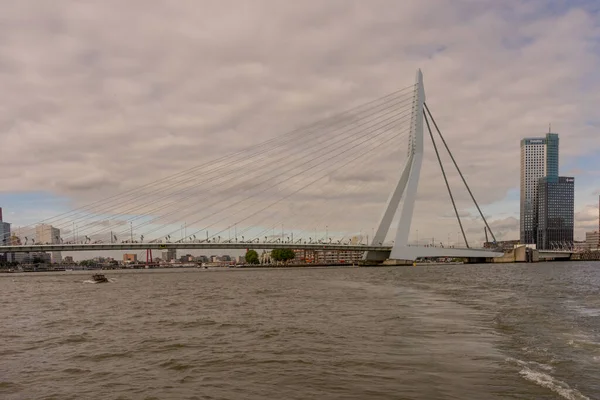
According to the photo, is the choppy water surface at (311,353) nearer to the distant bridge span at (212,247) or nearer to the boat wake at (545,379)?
the boat wake at (545,379)

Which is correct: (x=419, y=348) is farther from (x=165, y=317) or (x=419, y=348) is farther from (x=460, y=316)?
→ (x=165, y=317)

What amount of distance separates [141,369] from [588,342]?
11224 millimetres

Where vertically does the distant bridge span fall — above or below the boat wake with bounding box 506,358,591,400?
below

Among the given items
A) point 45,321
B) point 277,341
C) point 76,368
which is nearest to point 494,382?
point 277,341

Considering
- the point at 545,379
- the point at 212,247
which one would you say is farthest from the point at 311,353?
the point at 212,247

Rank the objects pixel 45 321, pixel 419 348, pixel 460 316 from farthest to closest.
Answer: pixel 45 321 → pixel 460 316 → pixel 419 348

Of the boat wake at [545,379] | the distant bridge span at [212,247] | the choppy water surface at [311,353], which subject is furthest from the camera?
the distant bridge span at [212,247]

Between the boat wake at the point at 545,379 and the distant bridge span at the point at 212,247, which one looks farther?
the distant bridge span at the point at 212,247

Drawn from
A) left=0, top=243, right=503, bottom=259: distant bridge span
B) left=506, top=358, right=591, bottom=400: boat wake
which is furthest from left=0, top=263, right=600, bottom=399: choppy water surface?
left=0, top=243, right=503, bottom=259: distant bridge span

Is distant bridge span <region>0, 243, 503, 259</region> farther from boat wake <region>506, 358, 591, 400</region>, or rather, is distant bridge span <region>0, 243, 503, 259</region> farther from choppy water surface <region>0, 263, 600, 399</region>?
boat wake <region>506, 358, 591, 400</region>

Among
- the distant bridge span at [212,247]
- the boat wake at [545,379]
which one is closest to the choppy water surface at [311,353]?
the boat wake at [545,379]

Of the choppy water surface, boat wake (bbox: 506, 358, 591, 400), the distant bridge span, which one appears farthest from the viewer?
the distant bridge span

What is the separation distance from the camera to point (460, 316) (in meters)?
18.4

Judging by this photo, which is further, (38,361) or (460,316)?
(460,316)
